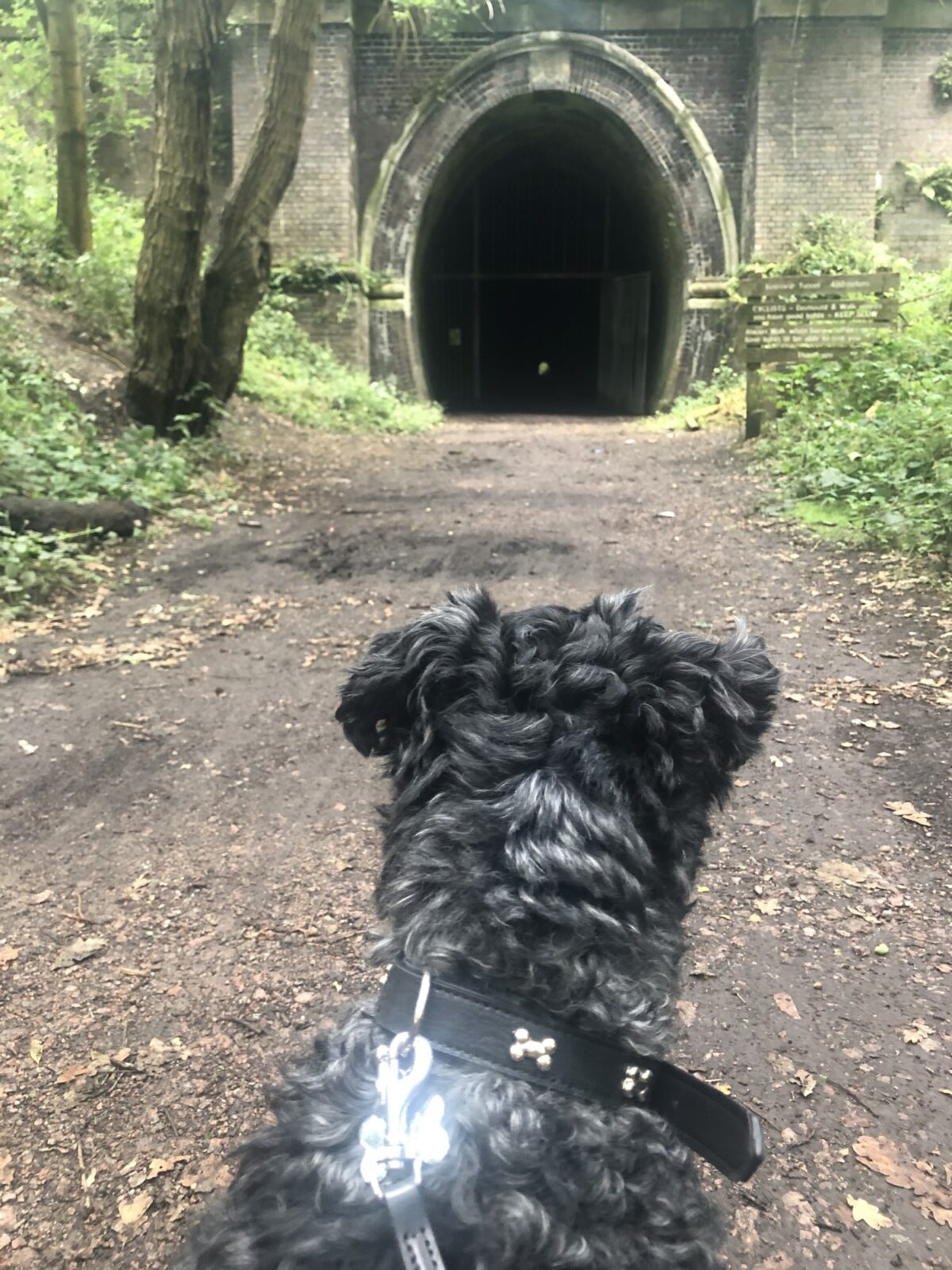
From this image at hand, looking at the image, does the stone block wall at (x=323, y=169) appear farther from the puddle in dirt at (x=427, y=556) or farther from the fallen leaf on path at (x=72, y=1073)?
the fallen leaf on path at (x=72, y=1073)

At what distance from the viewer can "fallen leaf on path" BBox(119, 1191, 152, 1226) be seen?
2074 millimetres

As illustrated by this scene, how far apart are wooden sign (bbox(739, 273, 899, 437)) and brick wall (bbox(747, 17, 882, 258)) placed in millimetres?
7430

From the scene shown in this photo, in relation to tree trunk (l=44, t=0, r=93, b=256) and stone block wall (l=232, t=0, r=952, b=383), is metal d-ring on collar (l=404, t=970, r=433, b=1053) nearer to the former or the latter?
tree trunk (l=44, t=0, r=93, b=256)

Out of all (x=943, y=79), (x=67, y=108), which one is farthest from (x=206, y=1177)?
(x=943, y=79)

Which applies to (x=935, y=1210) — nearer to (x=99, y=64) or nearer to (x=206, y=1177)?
(x=206, y=1177)

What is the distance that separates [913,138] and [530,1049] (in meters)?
19.6

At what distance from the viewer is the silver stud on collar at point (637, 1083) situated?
53.8 inches

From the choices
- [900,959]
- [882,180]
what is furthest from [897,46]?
[900,959]

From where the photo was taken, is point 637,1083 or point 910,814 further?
point 910,814

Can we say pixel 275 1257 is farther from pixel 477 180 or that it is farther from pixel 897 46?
pixel 477 180

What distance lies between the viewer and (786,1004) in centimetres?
263

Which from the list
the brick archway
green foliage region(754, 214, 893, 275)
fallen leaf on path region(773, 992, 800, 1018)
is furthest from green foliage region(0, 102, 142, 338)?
fallen leaf on path region(773, 992, 800, 1018)

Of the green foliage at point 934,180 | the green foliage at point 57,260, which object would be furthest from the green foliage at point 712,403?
the green foliage at point 57,260

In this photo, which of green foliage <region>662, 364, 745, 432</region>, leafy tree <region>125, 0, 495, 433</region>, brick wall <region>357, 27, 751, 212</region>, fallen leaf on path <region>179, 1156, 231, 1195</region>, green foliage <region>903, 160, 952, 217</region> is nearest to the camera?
fallen leaf on path <region>179, 1156, 231, 1195</region>
